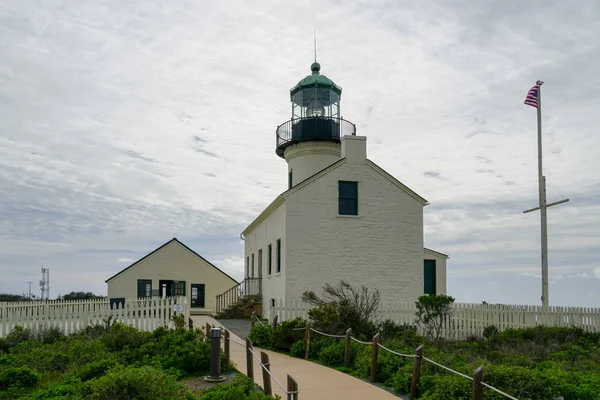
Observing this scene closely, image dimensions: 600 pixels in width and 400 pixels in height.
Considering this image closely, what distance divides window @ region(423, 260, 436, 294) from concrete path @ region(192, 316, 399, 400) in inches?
561

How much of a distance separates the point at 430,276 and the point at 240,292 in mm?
9368

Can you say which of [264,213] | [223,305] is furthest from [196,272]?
[264,213]

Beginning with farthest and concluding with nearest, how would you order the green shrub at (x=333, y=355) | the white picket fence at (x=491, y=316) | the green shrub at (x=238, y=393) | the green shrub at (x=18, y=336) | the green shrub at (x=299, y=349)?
the white picket fence at (x=491, y=316) → the green shrub at (x=18, y=336) → the green shrub at (x=299, y=349) → the green shrub at (x=333, y=355) → the green shrub at (x=238, y=393)

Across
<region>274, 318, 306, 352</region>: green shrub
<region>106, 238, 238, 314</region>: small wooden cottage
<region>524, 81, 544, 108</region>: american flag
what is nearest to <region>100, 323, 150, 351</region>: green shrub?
<region>274, 318, 306, 352</region>: green shrub

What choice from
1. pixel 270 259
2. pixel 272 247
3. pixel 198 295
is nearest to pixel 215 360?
pixel 272 247

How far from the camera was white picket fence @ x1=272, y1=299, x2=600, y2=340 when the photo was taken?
20.0 m

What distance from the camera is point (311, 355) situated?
14.1 m

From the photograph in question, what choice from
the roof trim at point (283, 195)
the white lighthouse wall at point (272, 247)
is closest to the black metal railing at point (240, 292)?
the white lighthouse wall at point (272, 247)

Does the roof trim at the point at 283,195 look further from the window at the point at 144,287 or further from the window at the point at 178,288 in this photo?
the window at the point at 144,287

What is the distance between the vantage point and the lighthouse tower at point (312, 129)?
26000 millimetres

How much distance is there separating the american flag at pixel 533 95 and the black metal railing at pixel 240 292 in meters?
13.7

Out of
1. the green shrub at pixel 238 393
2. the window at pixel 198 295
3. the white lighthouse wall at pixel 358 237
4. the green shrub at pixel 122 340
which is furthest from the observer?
the window at pixel 198 295

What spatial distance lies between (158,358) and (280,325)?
431 cm

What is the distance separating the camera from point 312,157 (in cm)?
2608
